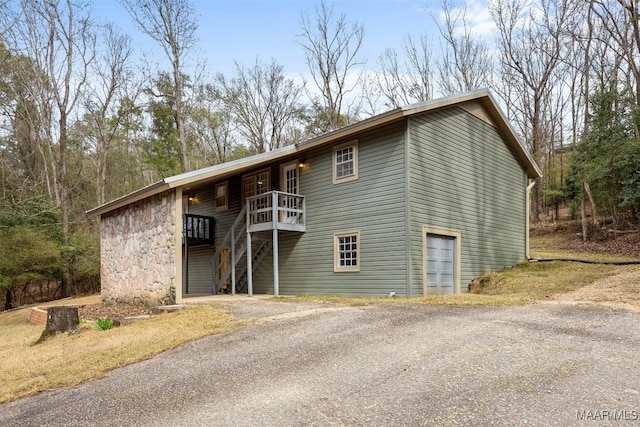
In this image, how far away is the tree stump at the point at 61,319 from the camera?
8.45 metres

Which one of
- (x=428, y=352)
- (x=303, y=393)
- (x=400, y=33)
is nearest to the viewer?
(x=303, y=393)

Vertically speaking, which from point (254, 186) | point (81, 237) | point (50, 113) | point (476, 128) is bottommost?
point (81, 237)

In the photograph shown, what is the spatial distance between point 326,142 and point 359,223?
2719 millimetres

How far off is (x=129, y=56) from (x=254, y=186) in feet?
52.6

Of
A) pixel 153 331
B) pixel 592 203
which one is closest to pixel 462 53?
pixel 592 203

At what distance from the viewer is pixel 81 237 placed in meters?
22.1

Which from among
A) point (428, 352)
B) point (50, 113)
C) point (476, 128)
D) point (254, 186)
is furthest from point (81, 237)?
point (428, 352)

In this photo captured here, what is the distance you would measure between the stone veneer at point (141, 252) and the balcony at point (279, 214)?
9.28 ft

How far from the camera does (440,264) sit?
12492 mm

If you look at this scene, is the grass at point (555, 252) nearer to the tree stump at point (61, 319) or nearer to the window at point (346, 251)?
the window at point (346, 251)

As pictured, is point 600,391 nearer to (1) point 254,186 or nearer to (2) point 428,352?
(2) point 428,352

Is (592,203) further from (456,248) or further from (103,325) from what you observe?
(103,325)

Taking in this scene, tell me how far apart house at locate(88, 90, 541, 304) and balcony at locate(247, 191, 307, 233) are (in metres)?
0.04

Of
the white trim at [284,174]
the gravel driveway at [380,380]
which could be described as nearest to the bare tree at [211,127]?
the white trim at [284,174]
